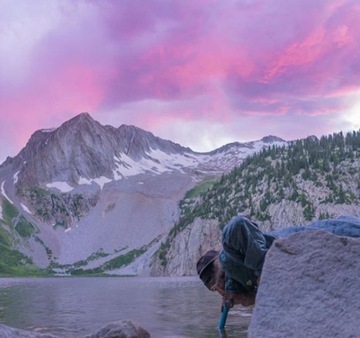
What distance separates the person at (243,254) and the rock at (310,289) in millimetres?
1213

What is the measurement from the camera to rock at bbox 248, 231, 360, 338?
775 cm

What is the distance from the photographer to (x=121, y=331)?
18.3 metres

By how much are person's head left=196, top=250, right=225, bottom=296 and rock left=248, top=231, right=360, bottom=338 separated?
3390 millimetres

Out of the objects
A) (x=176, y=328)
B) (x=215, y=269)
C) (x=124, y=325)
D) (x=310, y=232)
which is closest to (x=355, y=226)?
(x=310, y=232)

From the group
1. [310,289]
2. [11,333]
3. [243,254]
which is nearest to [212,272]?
[243,254]

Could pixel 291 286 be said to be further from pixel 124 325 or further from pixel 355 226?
pixel 124 325

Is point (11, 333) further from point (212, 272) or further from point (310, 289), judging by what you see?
point (310, 289)

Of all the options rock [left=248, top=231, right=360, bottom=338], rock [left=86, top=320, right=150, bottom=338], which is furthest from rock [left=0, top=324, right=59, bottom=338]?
rock [left=248, top=231, right=360, bottom=338]

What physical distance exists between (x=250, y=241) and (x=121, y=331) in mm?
9457

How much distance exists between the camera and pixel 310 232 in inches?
341

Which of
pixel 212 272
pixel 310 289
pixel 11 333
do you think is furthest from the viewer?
pixel 11 333

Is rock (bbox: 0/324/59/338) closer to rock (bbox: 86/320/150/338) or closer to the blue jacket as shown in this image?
rock (bbox: 86/320/150/338)

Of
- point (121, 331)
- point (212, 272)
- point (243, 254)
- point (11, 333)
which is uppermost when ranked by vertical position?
point (243, 254)

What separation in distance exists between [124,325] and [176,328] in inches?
218
